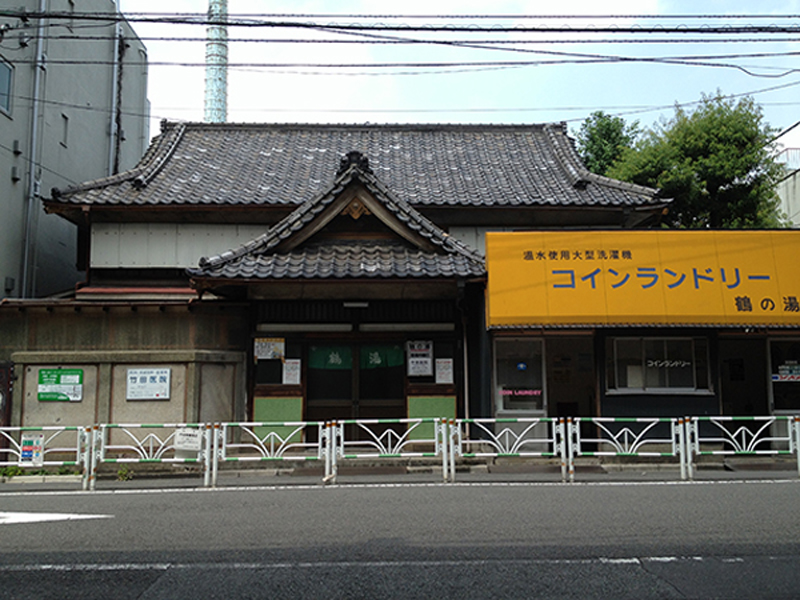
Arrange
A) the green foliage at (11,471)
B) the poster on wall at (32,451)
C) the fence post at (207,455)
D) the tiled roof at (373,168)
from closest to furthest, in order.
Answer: the fence post at (207,455) → the poster on wall at (32,451) → the green foliage at (11,471) → the tiled roof at (373,168)

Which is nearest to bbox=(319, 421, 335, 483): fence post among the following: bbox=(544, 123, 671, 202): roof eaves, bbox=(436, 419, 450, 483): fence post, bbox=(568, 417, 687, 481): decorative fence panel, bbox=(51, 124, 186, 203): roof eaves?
bbox=(436, 419, 450, 483): fence post

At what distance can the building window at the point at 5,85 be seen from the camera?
1819cm

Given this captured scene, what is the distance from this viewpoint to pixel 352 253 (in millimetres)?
15430

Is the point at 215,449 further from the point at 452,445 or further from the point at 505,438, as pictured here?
the point at 505,438

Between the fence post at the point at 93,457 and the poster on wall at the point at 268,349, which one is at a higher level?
the poster on wall at the point at 268,349

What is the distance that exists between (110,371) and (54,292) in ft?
25.1

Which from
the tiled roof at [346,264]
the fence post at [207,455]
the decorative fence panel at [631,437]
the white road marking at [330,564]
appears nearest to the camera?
the white road marking at [330,564]

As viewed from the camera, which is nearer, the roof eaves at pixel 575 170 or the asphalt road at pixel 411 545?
the asphalt road at pixel 411 545

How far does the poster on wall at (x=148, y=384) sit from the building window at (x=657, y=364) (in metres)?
9.57

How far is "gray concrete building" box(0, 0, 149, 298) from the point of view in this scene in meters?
18.5

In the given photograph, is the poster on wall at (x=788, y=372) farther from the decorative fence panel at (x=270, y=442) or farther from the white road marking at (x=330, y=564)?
the white road marking at (x=330, y=564)

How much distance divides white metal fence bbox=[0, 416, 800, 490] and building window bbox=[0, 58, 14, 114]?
9241 mm

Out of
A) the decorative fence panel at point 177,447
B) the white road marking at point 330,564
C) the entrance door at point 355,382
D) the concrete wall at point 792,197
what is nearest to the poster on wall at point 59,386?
the decorative fence panel at point 177,447

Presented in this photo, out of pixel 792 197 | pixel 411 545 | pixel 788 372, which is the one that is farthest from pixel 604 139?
pixel 411 545
